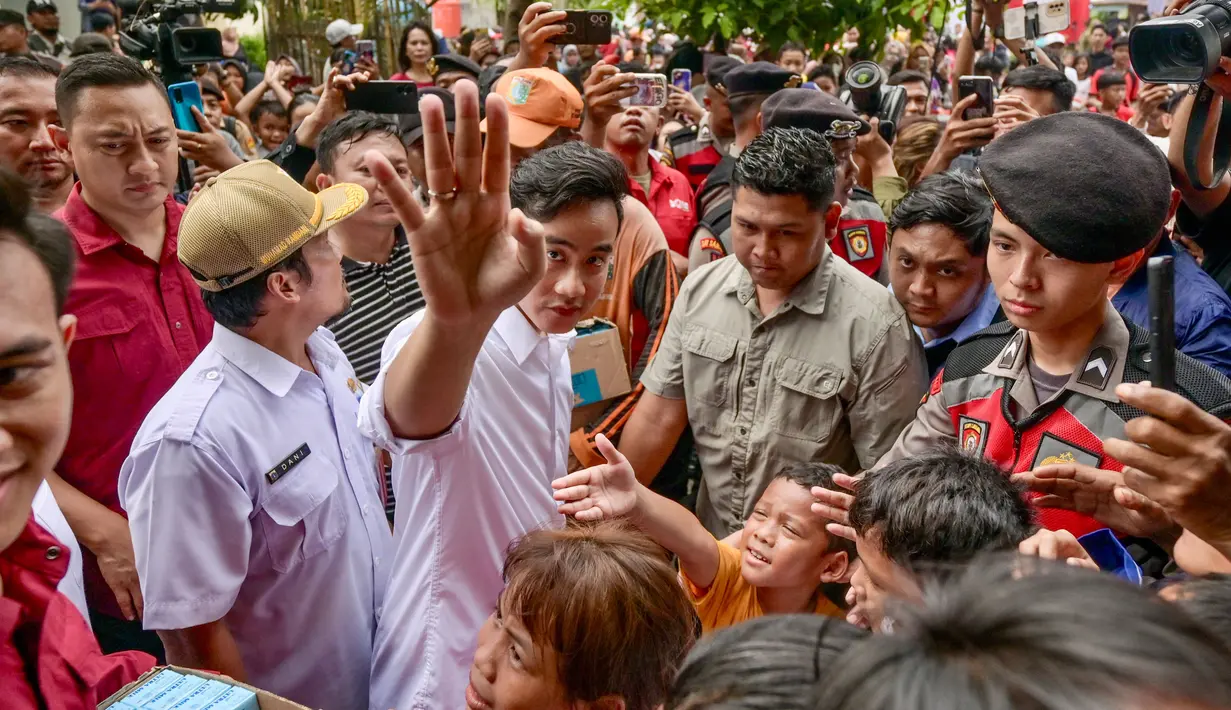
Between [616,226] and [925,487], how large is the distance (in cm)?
109

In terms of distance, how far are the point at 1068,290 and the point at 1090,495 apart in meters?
0.41

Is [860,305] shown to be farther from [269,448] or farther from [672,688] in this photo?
[672,688]

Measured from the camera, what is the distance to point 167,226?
284 centimetres

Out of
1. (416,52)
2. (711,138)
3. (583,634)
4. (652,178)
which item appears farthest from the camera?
(416,52)

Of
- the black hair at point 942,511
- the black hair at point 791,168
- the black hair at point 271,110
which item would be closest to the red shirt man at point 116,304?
the black hair at point 791,168

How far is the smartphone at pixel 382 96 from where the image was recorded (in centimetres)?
424

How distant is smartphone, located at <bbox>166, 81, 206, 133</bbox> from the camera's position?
3.93 m

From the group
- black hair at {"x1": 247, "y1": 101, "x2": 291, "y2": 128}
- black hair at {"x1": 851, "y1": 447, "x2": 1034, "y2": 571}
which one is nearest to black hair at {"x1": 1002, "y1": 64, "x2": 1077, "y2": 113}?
black hair at {"x1": 851, "y1": 447, "x2": 1034, "y2": 571}

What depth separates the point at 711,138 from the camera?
5.60 metres

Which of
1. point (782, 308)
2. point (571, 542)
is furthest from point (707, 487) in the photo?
point (571, 542)

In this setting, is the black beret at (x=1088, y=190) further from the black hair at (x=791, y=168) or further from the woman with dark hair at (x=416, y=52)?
the woman with dark hair at (x=416, y=52)

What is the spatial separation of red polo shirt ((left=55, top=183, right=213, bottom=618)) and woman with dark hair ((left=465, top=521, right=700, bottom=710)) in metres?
1.28

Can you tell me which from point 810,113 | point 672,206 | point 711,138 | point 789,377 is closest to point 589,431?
point 789,377

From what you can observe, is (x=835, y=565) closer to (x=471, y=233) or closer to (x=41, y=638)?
(x=471, y=233)
